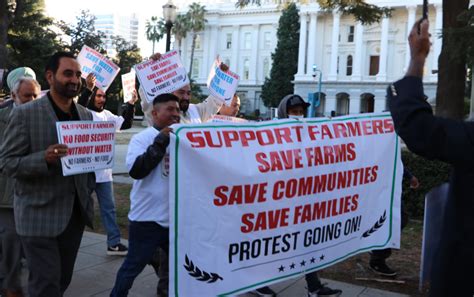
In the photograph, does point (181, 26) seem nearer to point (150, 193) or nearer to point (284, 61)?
point (284, 61)

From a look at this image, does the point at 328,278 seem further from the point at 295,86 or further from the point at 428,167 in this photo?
the point at 295,86

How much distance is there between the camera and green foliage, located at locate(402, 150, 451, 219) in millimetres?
8289

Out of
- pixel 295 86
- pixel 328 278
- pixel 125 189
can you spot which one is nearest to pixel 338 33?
pixel 295 86

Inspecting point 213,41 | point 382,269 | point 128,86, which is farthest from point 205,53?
point 382,269

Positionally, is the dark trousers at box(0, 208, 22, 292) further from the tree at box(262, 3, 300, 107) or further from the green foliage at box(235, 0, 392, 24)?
the tree at box(262, 3, 300, 107)

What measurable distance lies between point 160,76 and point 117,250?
2.16 metres

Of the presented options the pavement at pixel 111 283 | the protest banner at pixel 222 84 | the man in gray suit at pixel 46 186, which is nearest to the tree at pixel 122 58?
the protest banner at pixel 222 84

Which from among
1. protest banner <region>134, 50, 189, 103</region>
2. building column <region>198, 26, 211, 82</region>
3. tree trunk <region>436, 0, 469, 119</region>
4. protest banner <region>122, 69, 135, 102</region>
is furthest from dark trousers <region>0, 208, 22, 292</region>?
building column <region>198, 26, 211, 82</region>

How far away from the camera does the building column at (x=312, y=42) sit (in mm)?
75419

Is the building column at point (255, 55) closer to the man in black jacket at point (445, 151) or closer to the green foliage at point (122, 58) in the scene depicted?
the green foliage at point (122, 58)

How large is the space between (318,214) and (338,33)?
244ft

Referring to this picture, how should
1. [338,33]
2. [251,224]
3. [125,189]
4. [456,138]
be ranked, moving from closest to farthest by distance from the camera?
1. [456,138]
2. [251,224]
3. [125,189]
4. [338,33]

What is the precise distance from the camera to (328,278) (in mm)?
5414

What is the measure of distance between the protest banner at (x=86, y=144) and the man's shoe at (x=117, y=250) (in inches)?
93.1
